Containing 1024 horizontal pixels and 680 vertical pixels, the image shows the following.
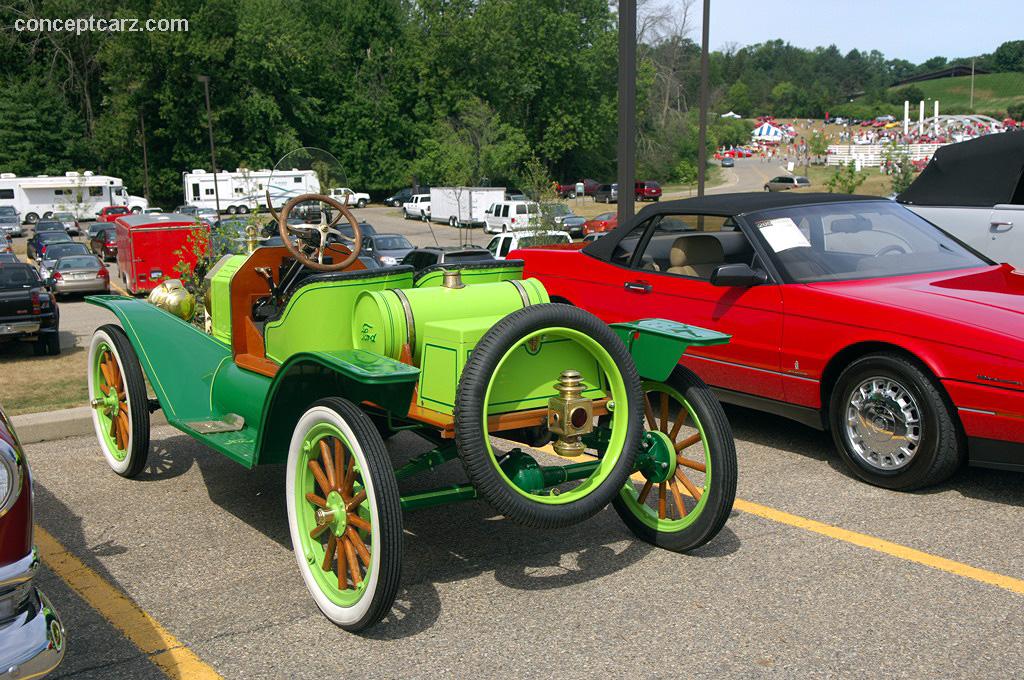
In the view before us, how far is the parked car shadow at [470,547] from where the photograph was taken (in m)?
4.45

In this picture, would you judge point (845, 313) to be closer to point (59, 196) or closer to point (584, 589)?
point (584, 589)

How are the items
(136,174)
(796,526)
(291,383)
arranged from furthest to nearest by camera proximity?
(136,174)
(796,526)
(291,383)

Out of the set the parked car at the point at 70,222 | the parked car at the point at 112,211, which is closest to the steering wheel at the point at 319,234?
the parked car at the point at 70,222

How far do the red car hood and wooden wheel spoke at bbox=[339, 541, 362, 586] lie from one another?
11.4 feet

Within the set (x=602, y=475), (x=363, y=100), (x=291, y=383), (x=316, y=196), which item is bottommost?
(x=602, y=475)

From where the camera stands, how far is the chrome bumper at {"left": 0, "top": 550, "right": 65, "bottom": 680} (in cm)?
286

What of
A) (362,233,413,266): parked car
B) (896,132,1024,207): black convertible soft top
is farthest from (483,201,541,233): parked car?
(896,132,1024,207): black convertible soft top

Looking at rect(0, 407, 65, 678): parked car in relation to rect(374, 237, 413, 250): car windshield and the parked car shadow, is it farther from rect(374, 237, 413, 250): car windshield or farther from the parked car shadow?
rect(374, 237, 413, 250): car windshield

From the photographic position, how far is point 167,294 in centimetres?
704

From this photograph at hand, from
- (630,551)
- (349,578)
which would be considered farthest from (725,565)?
(349,578)

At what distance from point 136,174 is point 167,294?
67.4 metres

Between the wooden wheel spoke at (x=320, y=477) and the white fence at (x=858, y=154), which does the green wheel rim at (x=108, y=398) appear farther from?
the white fence at (x=858, y=154)

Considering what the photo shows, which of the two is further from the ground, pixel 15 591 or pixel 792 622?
pixel 15 591

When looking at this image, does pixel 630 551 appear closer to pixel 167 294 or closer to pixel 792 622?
pixel 792 622
